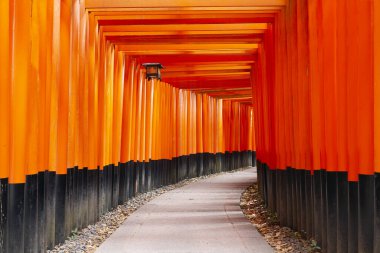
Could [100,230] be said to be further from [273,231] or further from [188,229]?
[273,231]

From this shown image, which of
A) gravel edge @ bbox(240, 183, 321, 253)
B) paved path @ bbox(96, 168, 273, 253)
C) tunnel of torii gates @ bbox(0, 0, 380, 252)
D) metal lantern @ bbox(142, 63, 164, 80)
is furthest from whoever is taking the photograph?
metal lantern @ bbox(142, 63, 164, 80)

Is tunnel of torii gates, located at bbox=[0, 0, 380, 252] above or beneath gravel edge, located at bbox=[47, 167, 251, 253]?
above

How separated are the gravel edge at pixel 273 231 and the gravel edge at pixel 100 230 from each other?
8.42ft

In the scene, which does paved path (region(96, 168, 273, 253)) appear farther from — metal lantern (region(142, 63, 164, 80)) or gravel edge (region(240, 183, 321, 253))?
metal lantern (region(142, 63, 164, 80))

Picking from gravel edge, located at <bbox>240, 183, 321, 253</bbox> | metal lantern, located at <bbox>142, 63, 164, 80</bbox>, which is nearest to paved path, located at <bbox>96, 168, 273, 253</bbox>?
gravel edge, located at <bbox>240, 183, 321, 253</bbox>

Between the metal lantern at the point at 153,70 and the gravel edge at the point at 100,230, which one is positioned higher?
the metal lantern at the point at 153,70

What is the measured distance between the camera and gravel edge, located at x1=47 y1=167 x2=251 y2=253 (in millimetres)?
7969

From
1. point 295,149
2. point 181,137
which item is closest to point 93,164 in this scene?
point 295,149

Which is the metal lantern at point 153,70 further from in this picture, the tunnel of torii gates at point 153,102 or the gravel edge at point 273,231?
the gravel edge at point 273,231

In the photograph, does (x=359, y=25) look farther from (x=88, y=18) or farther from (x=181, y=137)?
(x=181, y=137)

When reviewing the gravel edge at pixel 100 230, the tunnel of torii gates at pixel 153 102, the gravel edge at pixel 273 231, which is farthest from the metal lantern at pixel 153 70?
the gravel edge at pixel 273 231

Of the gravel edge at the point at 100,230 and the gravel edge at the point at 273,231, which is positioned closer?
the gravel edge at the point at 273,231

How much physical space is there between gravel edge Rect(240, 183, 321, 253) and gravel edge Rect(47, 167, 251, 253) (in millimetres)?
2568

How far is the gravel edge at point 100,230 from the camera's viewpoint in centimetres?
797
